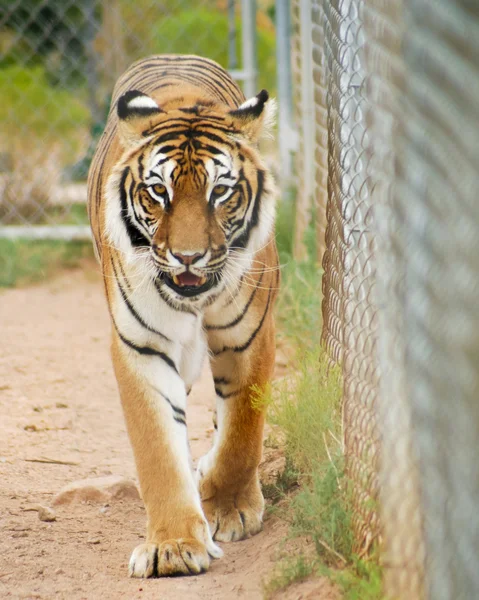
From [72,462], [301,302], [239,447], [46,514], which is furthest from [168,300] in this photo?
[301,302]

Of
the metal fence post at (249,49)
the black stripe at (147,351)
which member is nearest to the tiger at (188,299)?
the black stripe at (147,351)

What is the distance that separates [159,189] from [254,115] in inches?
19.1

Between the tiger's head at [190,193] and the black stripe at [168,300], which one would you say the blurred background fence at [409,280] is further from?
the black stripe at [168,300]

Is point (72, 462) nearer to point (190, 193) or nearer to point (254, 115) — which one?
point (190, 193)

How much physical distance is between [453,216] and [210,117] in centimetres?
196

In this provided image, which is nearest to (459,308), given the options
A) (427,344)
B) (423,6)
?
(427,344)

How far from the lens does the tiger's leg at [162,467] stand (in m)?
2.95

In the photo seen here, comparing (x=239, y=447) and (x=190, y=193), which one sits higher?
(x=190, y=193)

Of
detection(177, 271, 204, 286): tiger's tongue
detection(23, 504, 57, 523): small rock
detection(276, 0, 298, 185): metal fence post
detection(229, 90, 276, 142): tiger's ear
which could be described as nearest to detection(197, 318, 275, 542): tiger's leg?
detection(177, 271, 204, 286): tiger's tongue

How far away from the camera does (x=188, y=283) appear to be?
304cm

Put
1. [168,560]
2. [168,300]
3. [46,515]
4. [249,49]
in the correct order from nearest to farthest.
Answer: [168,560] → [168,300] → [46,515] → [249,49]

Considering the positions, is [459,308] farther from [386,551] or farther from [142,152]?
[142,152]

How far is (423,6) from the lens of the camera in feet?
4.71

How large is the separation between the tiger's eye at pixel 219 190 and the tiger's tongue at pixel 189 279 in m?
0.29
